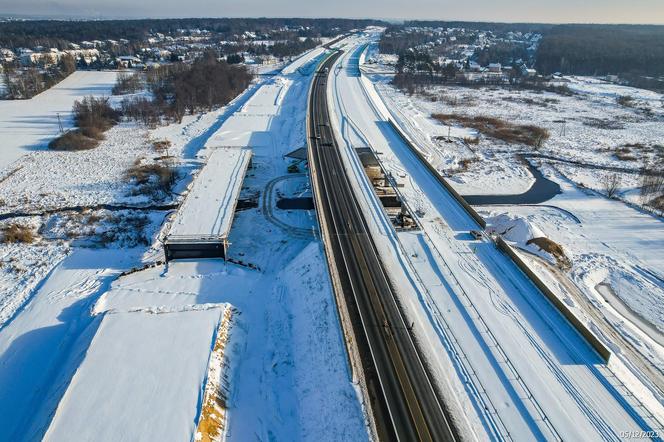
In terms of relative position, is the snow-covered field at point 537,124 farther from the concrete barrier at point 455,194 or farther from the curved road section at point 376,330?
the curved road section at point 376,330

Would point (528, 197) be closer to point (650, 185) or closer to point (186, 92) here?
point (650, 185)

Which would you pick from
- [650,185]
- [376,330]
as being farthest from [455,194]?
[650,185]

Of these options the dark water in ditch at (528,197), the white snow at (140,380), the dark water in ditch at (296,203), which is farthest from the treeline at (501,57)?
the white snow at (140,380)

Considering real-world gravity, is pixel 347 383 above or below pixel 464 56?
below

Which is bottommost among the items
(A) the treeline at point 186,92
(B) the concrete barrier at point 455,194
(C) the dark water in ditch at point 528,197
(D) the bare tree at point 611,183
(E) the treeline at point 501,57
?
(C) the dark water in ditch at point 528,197

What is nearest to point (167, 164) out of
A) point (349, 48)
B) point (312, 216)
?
point (312, 216)

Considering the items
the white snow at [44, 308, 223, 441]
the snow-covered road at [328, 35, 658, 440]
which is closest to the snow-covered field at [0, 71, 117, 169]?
the white snow at [44, 308, 223, 441]

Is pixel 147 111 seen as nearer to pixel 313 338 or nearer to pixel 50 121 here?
pixel 50 121
